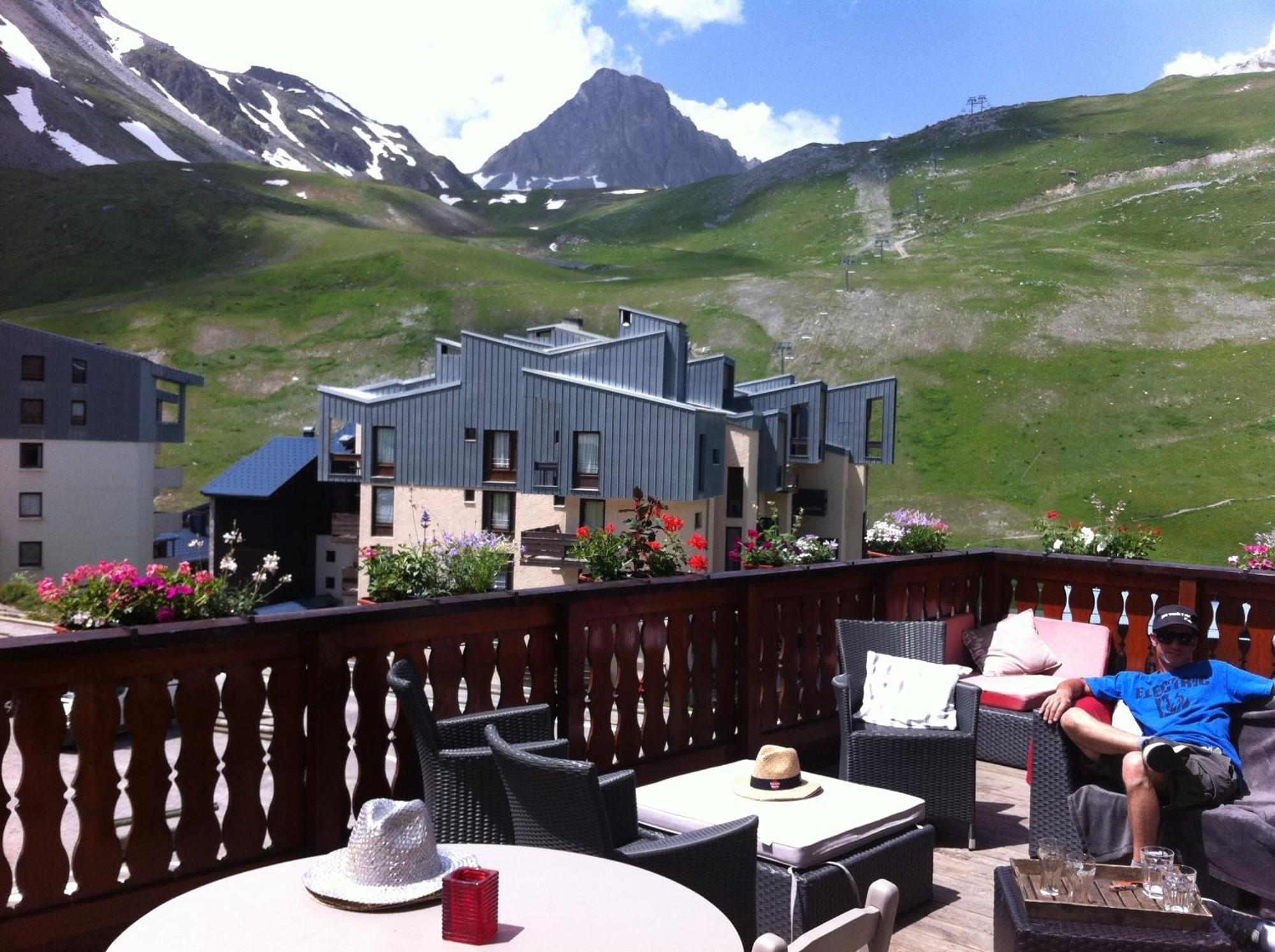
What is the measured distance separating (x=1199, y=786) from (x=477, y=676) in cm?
273

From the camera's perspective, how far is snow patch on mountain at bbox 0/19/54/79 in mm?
152000

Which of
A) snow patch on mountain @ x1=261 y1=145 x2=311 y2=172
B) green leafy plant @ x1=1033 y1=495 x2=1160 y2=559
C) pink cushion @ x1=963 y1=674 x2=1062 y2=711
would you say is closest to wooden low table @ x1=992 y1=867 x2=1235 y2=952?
pink cushion @ x1=963 y1=674 x2=1062 y2=711

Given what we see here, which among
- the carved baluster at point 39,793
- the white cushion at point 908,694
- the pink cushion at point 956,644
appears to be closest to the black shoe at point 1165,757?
the white cushion at point 908,694

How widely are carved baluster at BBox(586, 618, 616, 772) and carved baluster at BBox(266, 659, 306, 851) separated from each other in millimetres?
1406

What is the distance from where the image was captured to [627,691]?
4918 mm

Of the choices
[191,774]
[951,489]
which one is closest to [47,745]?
[191,774]

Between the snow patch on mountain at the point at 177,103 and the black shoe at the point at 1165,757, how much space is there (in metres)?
207

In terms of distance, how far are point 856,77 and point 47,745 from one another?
12052cm

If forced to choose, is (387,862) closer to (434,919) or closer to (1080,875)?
(434,919)

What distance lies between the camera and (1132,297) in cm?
6625

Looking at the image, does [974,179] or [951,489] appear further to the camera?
[974,179]

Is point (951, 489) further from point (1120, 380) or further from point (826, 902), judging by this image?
point (826, 902)

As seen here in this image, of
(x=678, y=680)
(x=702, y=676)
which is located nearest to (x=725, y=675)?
(x=702, y=676)

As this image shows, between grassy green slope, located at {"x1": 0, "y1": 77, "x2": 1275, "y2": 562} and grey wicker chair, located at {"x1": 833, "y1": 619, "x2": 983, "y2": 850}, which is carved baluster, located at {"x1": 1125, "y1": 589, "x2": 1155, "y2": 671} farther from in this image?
grassy green slope, located at {"x1": 0, "y1": 77, "x2": 1275, "y2": 562}
